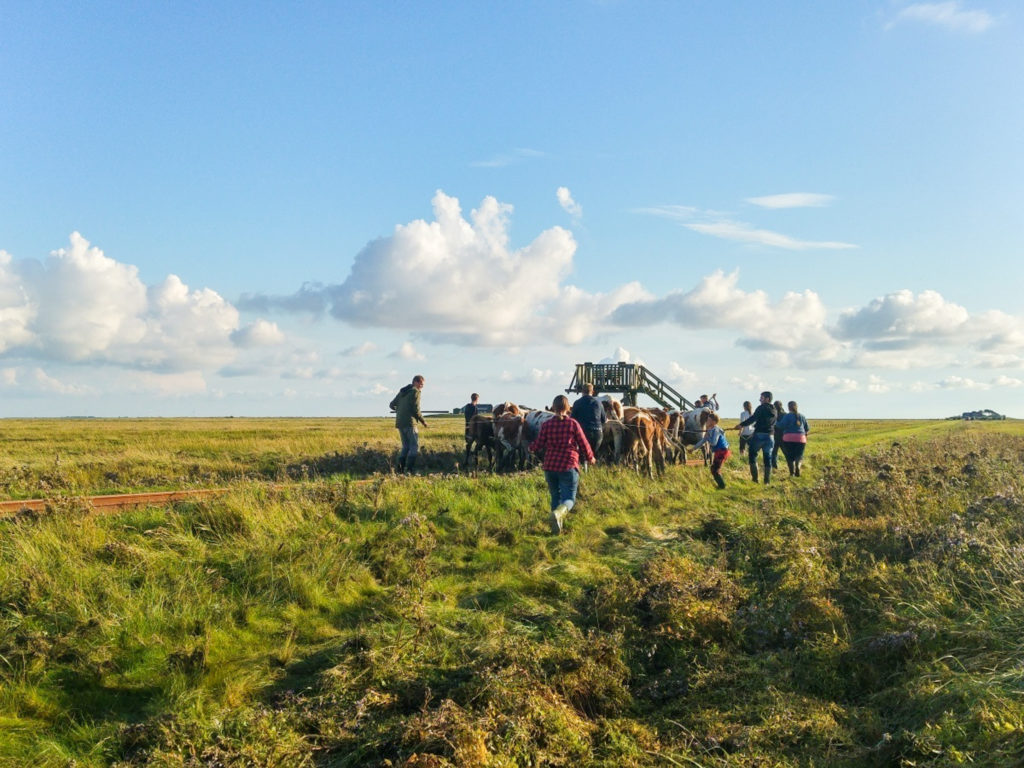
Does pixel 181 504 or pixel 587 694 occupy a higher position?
pixel 181 504

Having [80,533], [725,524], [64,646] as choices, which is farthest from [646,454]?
[64,646]

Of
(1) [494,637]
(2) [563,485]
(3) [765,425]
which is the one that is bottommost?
(1) [494,637]

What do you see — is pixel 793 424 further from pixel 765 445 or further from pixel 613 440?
pixel 613 440

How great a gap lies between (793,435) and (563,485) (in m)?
9.23

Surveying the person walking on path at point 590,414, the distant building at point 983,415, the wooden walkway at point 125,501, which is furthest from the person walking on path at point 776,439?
the distant building at point 983,415

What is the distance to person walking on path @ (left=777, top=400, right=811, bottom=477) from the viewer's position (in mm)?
17328

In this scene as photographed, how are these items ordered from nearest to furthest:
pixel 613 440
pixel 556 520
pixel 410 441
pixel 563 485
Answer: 1. pixel 556 520
2. pixel 563 485
3. pixel 410 441
4. pixel 613 440

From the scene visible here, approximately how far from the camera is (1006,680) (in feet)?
15.4

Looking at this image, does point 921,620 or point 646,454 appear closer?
point 921,620

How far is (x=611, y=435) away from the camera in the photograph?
1775cm

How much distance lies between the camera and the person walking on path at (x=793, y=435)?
1733cm

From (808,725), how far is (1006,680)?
1327 mm

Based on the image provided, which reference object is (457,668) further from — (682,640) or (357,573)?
(357,573)

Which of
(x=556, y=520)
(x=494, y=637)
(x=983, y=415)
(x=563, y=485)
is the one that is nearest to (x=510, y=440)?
(x=563, y=485)
